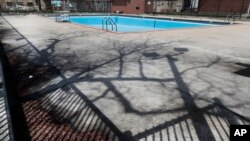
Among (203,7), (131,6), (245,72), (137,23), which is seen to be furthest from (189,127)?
(131,6)

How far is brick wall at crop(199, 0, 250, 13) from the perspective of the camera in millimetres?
31350

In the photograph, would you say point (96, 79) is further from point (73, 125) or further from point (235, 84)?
point (235, 84)

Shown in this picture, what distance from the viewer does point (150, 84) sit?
6.07 meters

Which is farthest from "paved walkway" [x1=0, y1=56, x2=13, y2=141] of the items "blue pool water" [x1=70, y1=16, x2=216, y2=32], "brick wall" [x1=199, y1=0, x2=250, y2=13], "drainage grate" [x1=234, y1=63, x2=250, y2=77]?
"brick wall" [x1=199, y1=0, x2=250, y2=13]

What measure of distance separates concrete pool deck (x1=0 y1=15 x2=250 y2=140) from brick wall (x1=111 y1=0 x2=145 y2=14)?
29668mm

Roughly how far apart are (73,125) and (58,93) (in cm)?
159

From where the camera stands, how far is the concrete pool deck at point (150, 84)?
4.20 meters

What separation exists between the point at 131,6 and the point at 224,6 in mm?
15068

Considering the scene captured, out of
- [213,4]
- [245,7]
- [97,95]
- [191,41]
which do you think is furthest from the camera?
[213,4]

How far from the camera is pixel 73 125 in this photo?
4074mm

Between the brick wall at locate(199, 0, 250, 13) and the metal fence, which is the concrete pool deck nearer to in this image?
the metal fence

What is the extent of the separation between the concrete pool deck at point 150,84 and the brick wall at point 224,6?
24004mm

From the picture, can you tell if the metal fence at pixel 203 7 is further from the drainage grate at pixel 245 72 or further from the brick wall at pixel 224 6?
the drainage grate at pixel 245 72

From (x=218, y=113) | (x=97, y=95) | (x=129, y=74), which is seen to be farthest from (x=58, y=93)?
(x=218, y=113)
